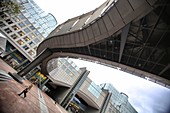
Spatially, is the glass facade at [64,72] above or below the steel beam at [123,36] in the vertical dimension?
above

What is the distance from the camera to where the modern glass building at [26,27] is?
146 feet

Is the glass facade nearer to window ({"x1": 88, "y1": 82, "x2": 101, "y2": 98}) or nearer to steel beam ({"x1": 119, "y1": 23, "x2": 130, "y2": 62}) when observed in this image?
window ({"x1": 88, "y1": 82, "x2": 101, "y2": 98})

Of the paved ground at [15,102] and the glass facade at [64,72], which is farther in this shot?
the glass facade at [64,72]

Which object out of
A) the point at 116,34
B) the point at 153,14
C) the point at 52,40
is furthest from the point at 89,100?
the point at 153,14

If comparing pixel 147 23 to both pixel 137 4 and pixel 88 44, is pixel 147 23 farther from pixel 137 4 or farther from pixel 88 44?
pixel 88 44

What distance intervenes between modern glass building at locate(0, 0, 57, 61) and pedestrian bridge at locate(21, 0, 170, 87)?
34.2 meters

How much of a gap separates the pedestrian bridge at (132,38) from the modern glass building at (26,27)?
112ft

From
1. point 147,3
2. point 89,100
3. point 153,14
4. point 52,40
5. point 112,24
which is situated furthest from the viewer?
point 89,100

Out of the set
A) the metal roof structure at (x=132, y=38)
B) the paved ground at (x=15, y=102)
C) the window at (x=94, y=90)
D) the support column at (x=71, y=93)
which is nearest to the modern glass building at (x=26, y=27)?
the support column at (x=71, y=93)

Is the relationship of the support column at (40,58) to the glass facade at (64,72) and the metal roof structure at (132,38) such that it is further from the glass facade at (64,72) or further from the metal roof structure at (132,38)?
the glass facade at (64,72)

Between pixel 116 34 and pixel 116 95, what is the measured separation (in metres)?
108

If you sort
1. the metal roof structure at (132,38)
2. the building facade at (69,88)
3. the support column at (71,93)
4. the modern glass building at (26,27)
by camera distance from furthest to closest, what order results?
1. the building facade at (69,88)
2. the modern glass building at (26,27)
3. the support column at (71,93)
4. the metal roof structure at (132,38)

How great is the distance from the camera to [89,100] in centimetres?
5188

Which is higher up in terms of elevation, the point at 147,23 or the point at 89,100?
the point at 89,100
